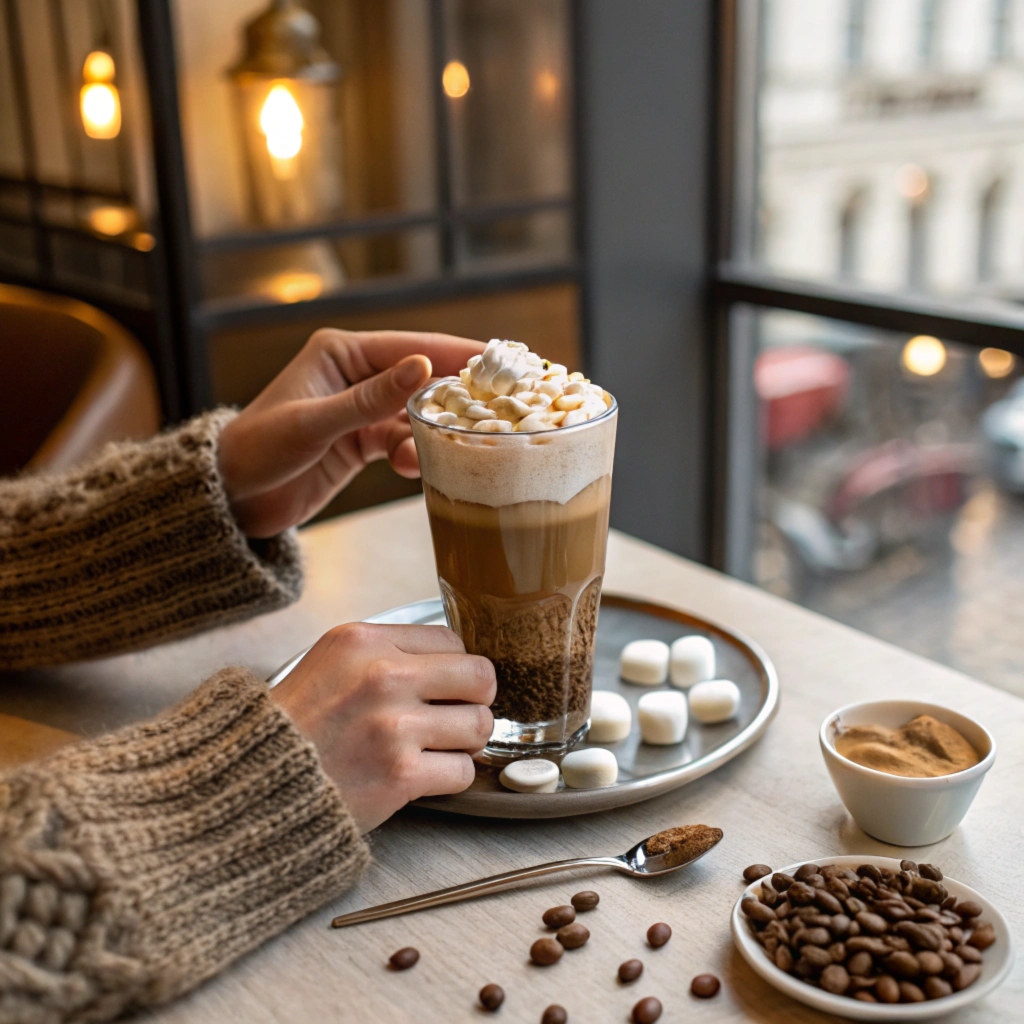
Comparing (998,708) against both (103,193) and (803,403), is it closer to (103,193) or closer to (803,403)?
(103,193)

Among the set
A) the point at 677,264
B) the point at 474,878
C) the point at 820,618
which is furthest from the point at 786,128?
the point at 474,878

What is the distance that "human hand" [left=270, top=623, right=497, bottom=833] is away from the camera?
29.4 inches

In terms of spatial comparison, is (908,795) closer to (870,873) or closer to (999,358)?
(870,873)

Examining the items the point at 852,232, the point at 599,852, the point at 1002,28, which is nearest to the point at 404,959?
the point at 599,852

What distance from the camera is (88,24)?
221 cm

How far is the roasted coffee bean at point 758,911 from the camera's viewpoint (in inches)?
26.2

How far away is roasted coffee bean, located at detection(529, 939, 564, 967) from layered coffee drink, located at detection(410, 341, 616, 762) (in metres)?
0.21

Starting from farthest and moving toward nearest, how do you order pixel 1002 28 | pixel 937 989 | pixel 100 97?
pixel 1002 28, pixel 100 97, pixel 937 989

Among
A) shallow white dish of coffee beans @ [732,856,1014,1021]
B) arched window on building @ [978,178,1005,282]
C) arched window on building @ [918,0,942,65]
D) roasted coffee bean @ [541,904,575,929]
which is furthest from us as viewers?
arched window on building @ [978,178,1005,282]

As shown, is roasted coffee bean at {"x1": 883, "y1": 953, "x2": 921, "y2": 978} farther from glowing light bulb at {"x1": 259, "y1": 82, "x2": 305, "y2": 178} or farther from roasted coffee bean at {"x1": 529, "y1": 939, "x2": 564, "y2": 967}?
glowing light bulb at {"x1": 259, "y1": 82, "x2": 305, "y2": 178}

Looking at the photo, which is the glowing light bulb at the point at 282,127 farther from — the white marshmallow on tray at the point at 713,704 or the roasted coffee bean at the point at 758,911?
the roasted coffee bean at the point at 758,911

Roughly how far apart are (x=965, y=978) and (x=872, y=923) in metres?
0.05

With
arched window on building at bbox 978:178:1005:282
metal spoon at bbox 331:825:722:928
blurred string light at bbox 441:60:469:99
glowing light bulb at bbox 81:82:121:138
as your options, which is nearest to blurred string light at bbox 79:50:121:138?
Result: glowing light bulb at bbox 81:82:121:138

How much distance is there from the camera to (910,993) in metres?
0.61
